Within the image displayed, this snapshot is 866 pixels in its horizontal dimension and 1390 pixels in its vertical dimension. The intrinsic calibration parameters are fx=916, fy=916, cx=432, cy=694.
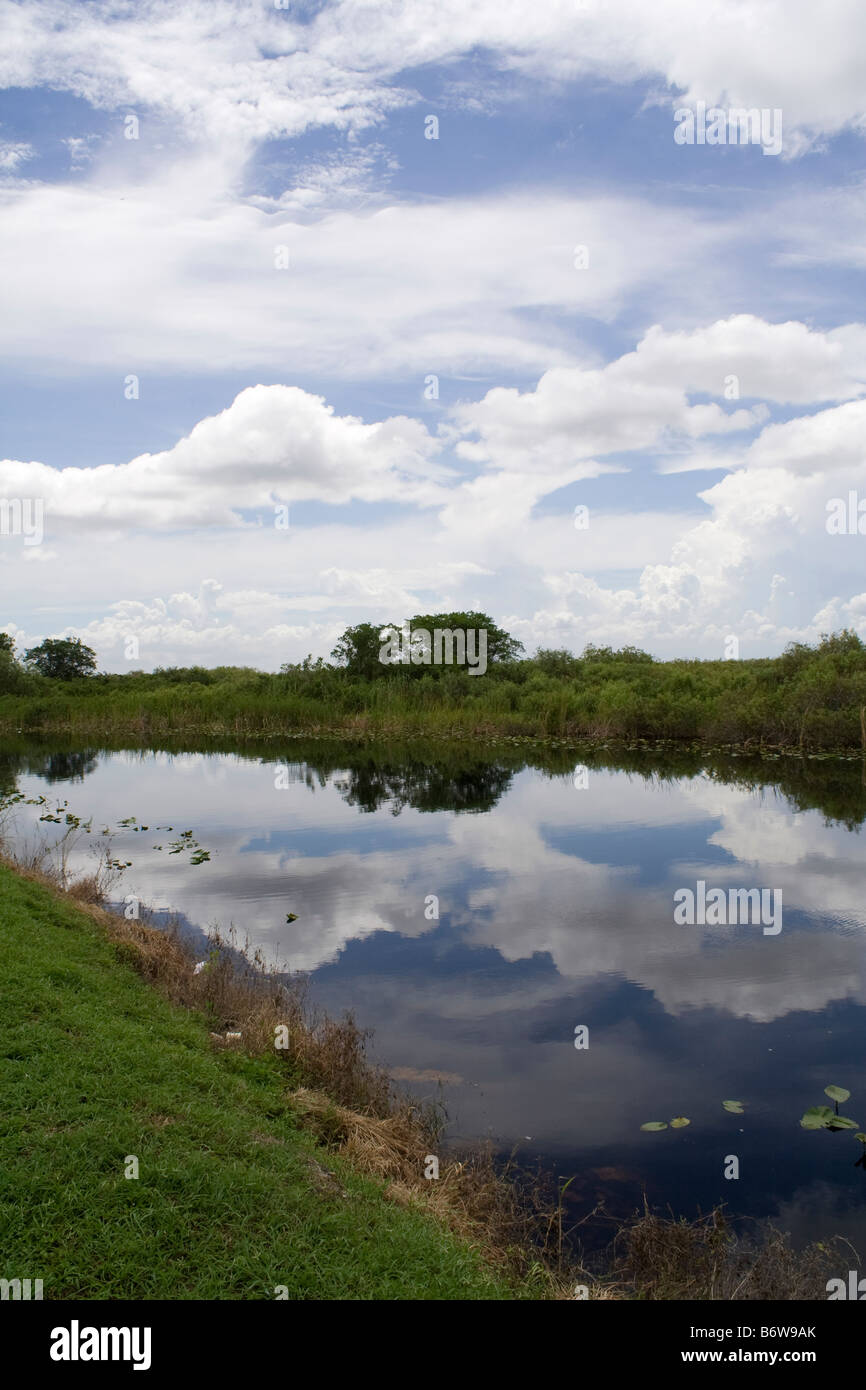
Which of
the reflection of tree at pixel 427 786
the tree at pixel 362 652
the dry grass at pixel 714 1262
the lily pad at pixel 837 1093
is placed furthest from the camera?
the tree at pixel 362 652

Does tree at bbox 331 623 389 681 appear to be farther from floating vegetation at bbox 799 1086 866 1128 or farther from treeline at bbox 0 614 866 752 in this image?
floating vegetation at bbox 799 1086 866 1128

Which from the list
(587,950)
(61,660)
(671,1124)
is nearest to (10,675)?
(61,660)

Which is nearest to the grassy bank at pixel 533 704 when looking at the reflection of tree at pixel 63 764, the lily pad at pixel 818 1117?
the reflection of tree at pixel 63 764

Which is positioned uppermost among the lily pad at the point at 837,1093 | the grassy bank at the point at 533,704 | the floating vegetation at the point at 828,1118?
the grassy bank at the point at 533,704

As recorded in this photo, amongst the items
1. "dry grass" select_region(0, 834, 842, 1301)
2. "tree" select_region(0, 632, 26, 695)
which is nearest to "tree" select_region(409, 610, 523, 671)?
"tree" select_region(0, 632, 26, 695)

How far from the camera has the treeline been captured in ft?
105

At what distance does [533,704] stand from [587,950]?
29978mm

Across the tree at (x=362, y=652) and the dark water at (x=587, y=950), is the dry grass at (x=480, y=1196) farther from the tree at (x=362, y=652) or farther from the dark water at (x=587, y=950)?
the tree at (x=362, y=652)

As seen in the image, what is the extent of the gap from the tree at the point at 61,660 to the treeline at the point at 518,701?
34.8ft

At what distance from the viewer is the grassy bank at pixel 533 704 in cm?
3186

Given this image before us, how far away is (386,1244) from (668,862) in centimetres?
1151

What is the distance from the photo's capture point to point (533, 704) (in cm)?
4056

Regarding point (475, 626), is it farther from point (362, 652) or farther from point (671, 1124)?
point (671, 1124)
